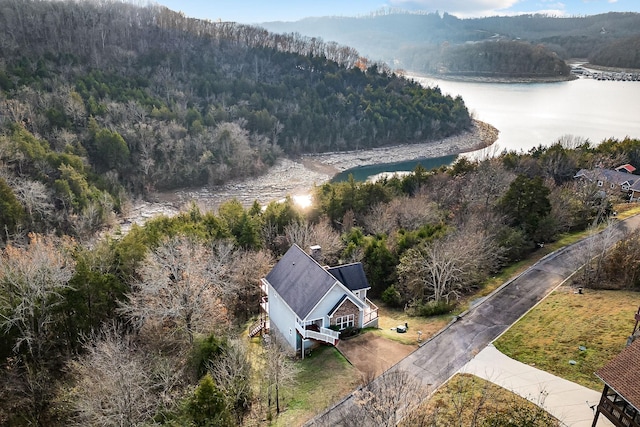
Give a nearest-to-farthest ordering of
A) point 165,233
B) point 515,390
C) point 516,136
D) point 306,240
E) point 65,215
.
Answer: point 515,390
point 165,233
point 306,240
point 65,215
point 516,136

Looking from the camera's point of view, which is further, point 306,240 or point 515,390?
point 306,240

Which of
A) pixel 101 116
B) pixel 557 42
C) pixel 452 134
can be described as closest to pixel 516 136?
pixel 452 134

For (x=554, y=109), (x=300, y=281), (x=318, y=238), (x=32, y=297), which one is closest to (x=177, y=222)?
(x=318, y=238)

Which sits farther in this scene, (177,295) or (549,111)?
(549,111)

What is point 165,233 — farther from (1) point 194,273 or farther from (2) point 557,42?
(2) point 557,42

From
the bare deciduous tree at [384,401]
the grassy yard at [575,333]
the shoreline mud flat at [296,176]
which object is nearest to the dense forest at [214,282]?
the grassy yard at [575,333]

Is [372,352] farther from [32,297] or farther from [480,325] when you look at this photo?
[32,297]
